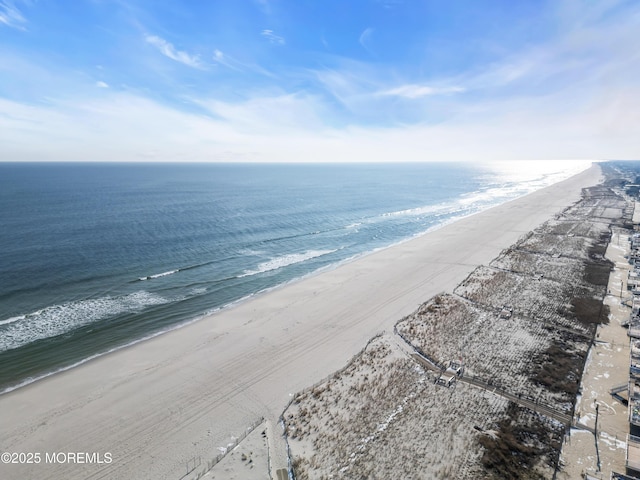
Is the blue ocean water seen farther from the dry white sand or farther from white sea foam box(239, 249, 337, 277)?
the dry white sand

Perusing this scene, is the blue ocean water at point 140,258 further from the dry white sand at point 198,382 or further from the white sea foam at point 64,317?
the dry white sand at point 198,382

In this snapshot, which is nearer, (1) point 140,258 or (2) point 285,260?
(1) point 140,258

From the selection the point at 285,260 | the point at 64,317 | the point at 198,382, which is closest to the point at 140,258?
the point at 64,317

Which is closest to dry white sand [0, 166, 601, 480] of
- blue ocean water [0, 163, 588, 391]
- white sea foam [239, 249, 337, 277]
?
blue ocean water [0, 163, 588, 391]

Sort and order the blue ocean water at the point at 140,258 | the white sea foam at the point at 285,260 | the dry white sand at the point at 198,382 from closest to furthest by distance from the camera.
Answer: the dry white sand at the point at 198,382 < the blue ocean water at the point at 140,258 < the white sea foam at the point at 285,260

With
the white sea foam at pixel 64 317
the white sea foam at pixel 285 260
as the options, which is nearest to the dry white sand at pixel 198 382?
the white sea foam at pixel 285 260

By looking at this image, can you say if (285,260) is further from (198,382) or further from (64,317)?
(198,382)
